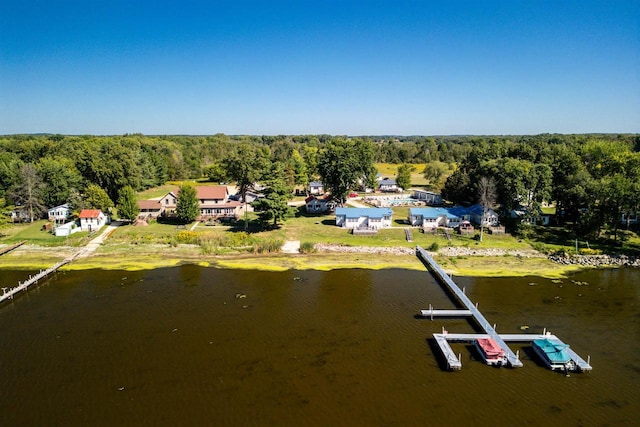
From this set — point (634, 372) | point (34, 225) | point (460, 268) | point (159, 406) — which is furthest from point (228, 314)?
point (34, 225)

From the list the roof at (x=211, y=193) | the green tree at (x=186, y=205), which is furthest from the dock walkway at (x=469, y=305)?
the roof at (x=211, y=193)

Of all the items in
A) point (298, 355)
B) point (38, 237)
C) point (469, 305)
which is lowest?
point (298, 355)

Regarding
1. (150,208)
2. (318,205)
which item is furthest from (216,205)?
(318,205)

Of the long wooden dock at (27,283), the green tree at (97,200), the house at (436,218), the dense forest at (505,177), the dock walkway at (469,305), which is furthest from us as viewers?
the green tree at (97,200)

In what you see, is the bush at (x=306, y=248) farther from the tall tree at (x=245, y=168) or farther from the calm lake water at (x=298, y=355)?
the tall tree at (x=245, y=168)

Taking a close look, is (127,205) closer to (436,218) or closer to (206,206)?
(206,206)

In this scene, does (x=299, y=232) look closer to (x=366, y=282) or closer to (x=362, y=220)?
(x=362, y=220)
